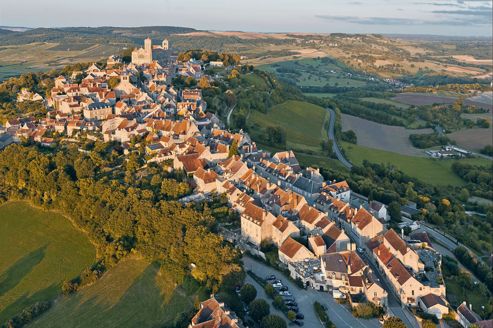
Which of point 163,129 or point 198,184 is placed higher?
point 163,129

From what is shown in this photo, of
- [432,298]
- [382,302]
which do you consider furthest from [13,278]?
[432,298]

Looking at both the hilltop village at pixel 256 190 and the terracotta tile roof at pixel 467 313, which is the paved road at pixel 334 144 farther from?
the terracotta tile roof at pixel 467 313

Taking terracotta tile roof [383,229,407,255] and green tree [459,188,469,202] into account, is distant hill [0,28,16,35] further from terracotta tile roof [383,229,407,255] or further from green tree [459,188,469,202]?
terracotta tile roof [383,229,407,255]

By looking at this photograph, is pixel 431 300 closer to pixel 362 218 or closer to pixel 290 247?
pixel 362 218

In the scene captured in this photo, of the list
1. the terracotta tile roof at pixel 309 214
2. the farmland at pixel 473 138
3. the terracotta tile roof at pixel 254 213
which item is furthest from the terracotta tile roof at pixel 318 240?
the farmland at pixel 473 138

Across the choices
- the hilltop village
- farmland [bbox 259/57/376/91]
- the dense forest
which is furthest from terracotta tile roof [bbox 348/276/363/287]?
farmland [bbox 259/57/376/91]

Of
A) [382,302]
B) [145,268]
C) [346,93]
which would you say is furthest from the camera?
[346,93]

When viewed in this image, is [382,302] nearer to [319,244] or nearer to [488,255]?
[319,244]

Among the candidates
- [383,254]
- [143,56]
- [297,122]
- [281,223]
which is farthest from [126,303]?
[143,56]
